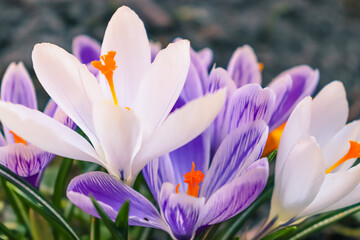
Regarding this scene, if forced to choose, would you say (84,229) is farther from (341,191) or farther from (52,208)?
(341,191)

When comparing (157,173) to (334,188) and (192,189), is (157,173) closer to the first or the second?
(192,189)

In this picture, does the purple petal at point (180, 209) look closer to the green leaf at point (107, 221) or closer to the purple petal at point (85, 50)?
the green leaf at point (107, 221)

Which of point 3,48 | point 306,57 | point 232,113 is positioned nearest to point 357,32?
point 306,57

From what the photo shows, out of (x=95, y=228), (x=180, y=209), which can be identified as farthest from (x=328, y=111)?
(x=95, y=228)

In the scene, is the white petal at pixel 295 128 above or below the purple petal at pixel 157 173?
above

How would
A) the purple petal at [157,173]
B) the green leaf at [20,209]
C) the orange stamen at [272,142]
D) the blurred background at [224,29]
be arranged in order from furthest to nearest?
1. the blurred background at [224,29]
2. the green leaf at [20,209]
3. the orange stamen at [272,142]
4. the purple petal at [157,173]

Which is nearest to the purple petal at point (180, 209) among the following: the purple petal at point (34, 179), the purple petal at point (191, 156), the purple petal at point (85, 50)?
the purple petal at point (191, 156)
